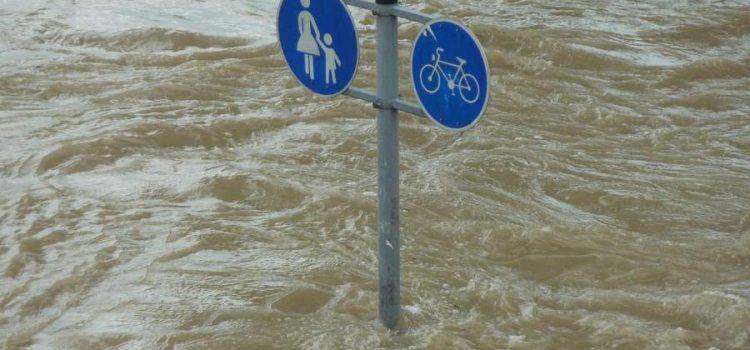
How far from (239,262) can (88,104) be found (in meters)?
2.34

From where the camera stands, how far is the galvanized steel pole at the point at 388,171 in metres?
3.61

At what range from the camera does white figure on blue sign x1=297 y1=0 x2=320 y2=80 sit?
3688 millimetres

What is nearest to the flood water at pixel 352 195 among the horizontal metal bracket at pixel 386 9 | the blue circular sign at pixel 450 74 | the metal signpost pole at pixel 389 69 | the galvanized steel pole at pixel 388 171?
the galvanized steel pole at pixel 388 171

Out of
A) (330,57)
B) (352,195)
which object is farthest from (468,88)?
(352,195)

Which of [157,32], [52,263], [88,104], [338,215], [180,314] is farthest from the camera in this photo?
[157,32]

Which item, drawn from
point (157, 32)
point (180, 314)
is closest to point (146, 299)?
point (180, 314)

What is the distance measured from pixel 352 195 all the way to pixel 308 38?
2003mm

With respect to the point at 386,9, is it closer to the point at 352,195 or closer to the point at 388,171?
the point at 388,171

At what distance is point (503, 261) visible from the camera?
16.5 ft

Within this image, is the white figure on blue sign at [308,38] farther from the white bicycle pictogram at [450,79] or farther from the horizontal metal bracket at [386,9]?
the white bicycle pictogram at [450,79]

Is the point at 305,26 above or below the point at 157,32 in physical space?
above

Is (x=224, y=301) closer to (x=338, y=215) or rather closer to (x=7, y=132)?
(x=338, y=215)

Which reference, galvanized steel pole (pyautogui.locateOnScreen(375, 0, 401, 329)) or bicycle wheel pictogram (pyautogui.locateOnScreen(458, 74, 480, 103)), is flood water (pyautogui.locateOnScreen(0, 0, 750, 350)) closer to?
galvanized steel pole (pyautogui.locateOnScreen(375, 0, 401, 329))

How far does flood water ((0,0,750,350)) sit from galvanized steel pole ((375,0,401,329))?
0.81ft
